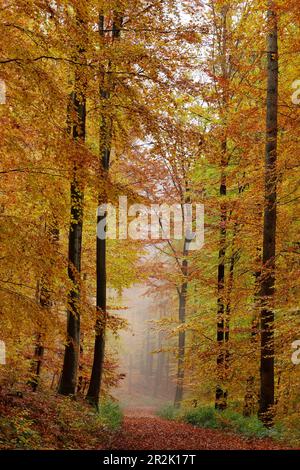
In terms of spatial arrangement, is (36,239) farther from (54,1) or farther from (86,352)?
(86,352)

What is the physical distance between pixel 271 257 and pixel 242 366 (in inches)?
175

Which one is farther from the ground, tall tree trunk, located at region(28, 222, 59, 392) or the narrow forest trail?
tall tree trunk, located at region(28, 222, 59, 392)

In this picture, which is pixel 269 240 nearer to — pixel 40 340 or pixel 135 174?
pixel 40 340

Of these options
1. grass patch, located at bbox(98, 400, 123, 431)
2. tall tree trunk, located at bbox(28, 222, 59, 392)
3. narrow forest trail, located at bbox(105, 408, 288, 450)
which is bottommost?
grass patch, located at bbox(98, 400, 123, 431)

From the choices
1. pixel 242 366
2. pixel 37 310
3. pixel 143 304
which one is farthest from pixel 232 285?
pixel 143 304

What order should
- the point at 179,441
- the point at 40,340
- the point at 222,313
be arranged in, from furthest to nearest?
the point at 222,313 < the point at 40,340 < the point at 179,441

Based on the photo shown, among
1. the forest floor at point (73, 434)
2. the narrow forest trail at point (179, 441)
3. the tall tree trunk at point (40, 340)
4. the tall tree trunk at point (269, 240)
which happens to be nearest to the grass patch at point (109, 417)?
the forest floor at point (73, 434)

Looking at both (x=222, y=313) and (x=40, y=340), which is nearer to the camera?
(x=40, y=340)

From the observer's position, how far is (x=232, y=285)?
46.9 feet

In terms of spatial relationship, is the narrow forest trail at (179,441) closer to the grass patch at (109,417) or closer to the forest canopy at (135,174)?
the grass patch at (109,417)

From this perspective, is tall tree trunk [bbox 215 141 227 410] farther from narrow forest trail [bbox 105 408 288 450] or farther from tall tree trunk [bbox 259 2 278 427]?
narrow forest trail [bbox 105 408 288 450]

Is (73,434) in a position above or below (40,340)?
below

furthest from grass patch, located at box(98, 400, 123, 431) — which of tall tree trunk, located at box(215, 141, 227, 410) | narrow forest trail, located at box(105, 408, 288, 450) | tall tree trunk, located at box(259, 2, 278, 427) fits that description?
tall tree trunk, located at box(259, 2, 278, 427)

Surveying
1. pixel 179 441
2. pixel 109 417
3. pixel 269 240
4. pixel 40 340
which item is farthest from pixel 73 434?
pixel 269 240
